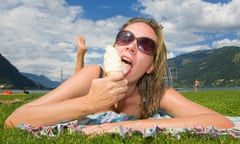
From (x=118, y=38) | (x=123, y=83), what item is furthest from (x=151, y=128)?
(x=118, y=38)

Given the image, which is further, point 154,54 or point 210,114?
point 154,54

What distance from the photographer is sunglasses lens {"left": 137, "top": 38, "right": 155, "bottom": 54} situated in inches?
223

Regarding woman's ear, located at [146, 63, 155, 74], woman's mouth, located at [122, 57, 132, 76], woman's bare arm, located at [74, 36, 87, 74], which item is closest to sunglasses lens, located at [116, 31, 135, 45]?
woman's mouth, located at [122, 57, 132, 76]

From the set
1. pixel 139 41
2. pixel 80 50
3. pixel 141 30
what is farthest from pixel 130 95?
pixel 80 50

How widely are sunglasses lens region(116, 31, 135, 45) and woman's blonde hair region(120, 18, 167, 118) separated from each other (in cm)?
42

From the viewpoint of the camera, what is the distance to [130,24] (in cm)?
611

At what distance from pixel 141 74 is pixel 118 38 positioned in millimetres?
753

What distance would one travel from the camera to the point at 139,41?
18.7 feet

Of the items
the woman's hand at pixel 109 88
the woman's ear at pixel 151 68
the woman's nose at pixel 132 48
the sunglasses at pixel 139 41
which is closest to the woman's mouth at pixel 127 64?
the woman's nose at pixel 132 48

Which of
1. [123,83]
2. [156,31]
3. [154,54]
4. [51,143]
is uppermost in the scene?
[156,31]

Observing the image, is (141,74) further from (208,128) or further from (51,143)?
(51,143)

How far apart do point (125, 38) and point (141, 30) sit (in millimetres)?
368

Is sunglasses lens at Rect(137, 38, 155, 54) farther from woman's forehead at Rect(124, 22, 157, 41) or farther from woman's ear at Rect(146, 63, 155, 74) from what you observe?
woman's ear at Rect(146, 63, 155, 74)

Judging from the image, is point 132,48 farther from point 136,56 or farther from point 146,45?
point 146,45
